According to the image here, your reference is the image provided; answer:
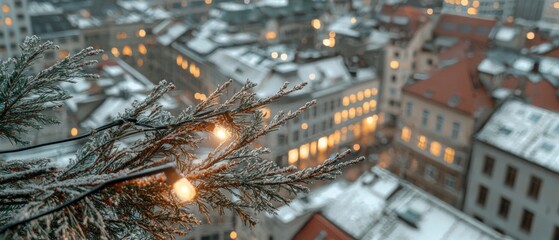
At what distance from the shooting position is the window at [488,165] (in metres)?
46.5

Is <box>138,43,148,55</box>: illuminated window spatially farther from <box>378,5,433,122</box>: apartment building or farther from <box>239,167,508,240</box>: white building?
<box>239,167,508,240</box>: white building

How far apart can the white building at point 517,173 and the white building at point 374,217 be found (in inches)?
497

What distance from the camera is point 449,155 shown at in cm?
5325

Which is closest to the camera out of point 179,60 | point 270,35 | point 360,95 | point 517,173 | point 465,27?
point 517,173

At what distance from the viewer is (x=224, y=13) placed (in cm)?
9369

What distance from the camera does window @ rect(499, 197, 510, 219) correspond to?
45.3 m

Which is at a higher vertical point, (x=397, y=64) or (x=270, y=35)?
(x=397, y=64)

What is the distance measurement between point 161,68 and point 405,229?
64.9m

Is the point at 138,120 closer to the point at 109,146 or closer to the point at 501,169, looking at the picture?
the point at 109,146

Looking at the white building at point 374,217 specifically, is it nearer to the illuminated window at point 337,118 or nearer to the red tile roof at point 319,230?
the red tile roof at point 319,230

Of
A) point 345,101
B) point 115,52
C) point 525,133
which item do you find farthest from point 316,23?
point 525,133

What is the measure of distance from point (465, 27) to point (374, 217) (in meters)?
65.0

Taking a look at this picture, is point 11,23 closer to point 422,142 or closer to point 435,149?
point 422,142

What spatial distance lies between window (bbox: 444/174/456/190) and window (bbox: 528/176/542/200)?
411 inches
